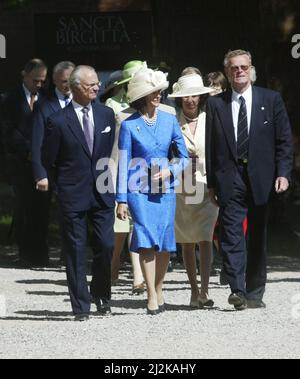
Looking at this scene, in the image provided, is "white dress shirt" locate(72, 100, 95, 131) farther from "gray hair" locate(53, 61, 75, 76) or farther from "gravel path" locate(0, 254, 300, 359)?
"gray hair" locate(53, 61, 75, 76)

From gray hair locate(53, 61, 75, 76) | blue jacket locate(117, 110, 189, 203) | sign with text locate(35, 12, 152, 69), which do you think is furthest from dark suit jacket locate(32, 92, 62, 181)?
sign with text locate(35, 12, 152, 69)

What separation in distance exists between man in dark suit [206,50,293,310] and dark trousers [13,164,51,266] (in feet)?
14.9

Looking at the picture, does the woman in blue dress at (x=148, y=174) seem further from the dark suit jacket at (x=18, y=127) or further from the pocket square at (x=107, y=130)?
the dark suit jacket at (x=18, y=127)

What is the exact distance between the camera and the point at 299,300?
12438mm

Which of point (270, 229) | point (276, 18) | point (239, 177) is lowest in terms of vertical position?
point (270, 229)

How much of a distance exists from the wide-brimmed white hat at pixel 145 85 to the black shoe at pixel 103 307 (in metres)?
1.63

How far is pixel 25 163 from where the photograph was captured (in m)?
16.0

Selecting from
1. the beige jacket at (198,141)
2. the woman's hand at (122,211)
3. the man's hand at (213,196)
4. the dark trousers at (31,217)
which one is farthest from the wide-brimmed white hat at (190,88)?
the dark trousers at (31,217)

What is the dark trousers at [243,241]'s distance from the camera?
11734mm
